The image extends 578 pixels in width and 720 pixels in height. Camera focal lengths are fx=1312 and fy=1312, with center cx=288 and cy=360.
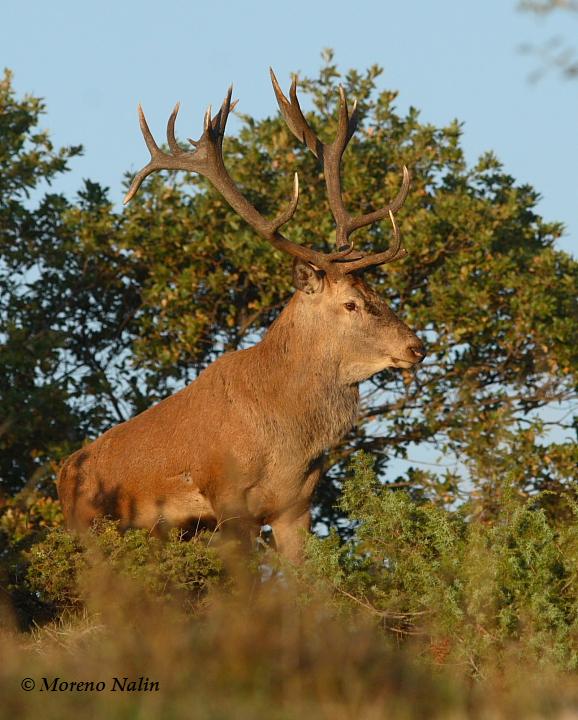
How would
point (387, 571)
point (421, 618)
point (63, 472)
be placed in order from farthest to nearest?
1. point (63, 472)
2. point (387, 571)
3. point (421, 618)

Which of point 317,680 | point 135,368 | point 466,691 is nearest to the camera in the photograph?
point 317,680

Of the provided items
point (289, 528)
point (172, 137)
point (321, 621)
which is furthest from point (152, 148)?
point (321, 621)

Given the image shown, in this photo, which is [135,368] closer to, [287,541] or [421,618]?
[287,541]

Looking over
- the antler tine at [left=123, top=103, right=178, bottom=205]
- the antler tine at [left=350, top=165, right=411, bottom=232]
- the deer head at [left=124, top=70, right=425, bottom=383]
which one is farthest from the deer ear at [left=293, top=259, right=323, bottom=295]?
the antler tine at [left=123, top=103, right=178, bottom=205]

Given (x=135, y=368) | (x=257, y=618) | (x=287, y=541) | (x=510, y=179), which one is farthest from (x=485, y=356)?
(x=257, y=618)

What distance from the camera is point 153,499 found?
769 centimetres

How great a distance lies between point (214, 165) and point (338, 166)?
93 centimetres

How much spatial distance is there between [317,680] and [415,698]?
283 mm

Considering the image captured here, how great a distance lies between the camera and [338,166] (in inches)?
347

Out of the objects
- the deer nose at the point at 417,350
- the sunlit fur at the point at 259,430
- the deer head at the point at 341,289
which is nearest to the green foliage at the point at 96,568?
the sunlit fur at the point at 259,430

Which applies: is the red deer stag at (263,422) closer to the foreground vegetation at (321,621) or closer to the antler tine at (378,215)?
the antler tine at (378,215)

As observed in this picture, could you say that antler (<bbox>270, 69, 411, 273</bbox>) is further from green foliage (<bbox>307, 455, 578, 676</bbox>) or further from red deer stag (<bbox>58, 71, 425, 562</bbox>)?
green foliage (<bbox>307, 455, 578, 676</bbox>)

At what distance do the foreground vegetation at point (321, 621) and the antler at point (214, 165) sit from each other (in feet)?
6.17

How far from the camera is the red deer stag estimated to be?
748 centimetres
